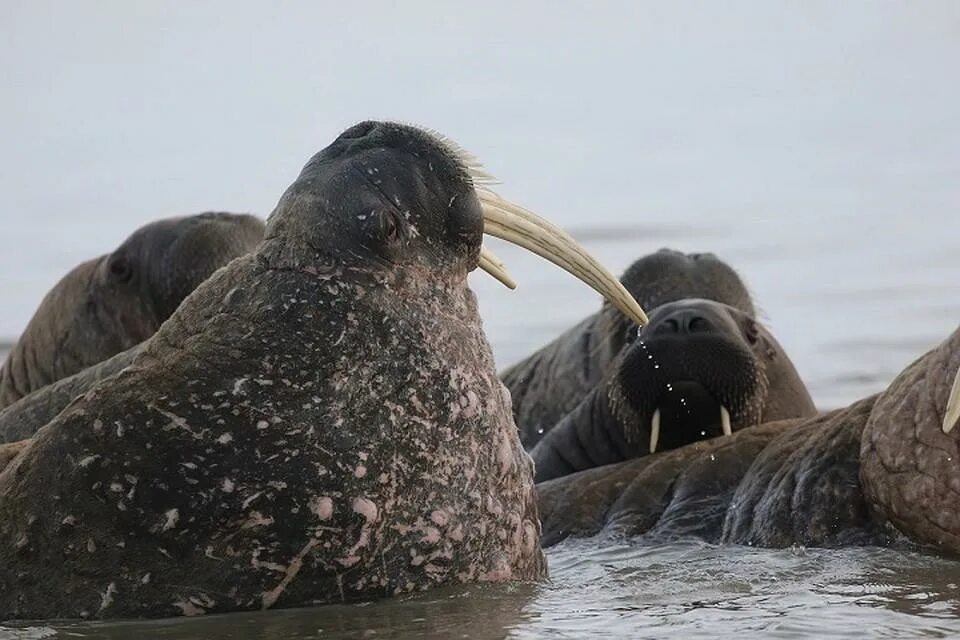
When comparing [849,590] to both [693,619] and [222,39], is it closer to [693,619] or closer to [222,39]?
[693,619]

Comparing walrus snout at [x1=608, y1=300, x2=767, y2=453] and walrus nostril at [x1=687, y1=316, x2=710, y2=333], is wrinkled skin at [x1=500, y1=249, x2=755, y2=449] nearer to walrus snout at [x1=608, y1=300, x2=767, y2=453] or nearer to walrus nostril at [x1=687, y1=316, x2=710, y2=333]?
walrus snout at [x1=608, y1=300, x2=767, y2=453]

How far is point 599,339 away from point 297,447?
703 cm

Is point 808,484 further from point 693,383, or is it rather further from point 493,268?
point 693,383

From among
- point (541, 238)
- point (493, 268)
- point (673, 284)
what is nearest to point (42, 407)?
point (493, 268)

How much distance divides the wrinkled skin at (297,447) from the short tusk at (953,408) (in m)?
1.40

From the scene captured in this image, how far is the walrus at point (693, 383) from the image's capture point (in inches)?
403

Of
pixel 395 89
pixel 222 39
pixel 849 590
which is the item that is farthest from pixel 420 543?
pixel 222 39

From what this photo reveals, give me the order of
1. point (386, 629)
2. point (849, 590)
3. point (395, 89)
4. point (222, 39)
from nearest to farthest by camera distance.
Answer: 1. point (386, 629)
2. point (849, 590)
3. point (395, 89)
4. point (222, 39)

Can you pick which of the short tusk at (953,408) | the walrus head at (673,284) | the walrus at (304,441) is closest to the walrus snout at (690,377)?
the walrus head at (673,284)

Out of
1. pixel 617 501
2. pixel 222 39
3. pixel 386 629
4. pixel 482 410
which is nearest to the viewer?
pixel 386 629

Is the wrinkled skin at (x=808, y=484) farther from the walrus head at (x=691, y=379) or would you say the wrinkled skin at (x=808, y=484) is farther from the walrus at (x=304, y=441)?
the walrus at (x=304, y=441)

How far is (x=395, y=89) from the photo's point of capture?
86.8 feet

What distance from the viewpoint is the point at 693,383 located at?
33.6 feet

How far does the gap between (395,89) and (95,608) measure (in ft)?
67.8
